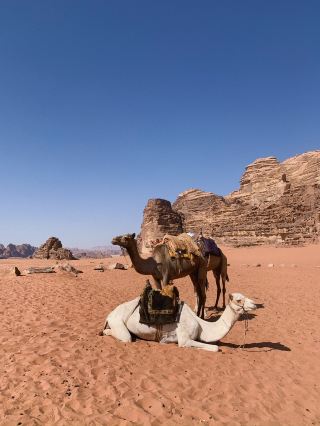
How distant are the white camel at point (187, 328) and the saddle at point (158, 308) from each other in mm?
151

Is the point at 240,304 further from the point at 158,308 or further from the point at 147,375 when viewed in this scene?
the point at 147,375

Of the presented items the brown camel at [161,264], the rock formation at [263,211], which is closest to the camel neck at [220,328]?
the brown camel at [161,264]

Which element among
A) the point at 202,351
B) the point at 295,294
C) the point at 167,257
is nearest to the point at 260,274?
the point at 295,294

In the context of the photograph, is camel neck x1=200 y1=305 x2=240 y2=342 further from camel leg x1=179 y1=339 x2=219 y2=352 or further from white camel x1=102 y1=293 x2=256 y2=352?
camel leg x1=179 y1=339 x2=219 y2=352

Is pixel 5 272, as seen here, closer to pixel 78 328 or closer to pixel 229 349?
pixel 78 328

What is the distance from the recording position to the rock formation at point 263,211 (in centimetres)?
4618

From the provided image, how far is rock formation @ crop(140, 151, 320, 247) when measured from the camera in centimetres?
4618

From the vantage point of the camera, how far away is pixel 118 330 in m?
7.28

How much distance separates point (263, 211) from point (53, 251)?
3253 cm

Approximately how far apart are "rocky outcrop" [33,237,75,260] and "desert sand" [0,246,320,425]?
3925cm

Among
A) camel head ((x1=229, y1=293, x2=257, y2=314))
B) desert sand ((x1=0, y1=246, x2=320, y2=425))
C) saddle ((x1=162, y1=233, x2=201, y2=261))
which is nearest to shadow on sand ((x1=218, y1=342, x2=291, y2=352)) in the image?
desert sand ((x1=0, y1=246, x2=320, y2=425))

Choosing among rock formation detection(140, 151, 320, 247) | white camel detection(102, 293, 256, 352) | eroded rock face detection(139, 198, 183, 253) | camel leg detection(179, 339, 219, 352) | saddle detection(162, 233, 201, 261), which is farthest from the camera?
eroded rock face detection(139, 198, 183, 253)

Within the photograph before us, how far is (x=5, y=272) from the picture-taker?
20156 millimetres

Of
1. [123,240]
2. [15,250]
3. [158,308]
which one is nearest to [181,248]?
[123,240]
